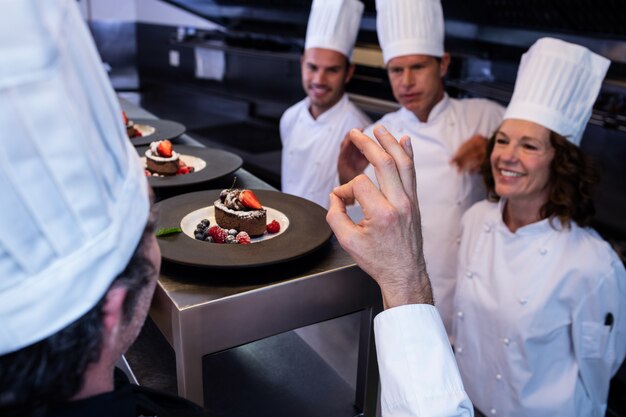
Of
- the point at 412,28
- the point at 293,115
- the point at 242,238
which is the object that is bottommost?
the point at 293,115

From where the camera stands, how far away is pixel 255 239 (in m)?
1.04

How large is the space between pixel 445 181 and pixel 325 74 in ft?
2.66

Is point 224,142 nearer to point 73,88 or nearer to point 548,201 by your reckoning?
point 548,201

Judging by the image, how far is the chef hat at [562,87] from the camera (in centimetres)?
165

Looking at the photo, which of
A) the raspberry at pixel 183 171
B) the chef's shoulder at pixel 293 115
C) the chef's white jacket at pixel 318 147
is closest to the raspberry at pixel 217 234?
the raspberry at pixel 183 171

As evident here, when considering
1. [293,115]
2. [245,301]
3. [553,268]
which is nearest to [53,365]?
[245,301]

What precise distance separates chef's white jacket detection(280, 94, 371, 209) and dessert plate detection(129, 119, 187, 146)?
0.91m

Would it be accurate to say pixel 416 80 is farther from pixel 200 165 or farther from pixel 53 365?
pixel 53 365

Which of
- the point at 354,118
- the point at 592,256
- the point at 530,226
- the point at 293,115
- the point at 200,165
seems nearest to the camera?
the point at 200,165

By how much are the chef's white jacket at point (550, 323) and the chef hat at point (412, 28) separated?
0.80m

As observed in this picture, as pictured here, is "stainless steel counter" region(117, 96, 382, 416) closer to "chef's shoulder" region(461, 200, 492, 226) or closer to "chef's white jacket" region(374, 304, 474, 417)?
"chef's white jacket" region(374, 304, 474, 417)

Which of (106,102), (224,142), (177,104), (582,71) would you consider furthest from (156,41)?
(106,102)

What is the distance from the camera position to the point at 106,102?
485mm

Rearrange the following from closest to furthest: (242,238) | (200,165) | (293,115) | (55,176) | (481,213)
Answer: (55,176)
(242,238)
(200,165)
(481,213)
(293,115)
